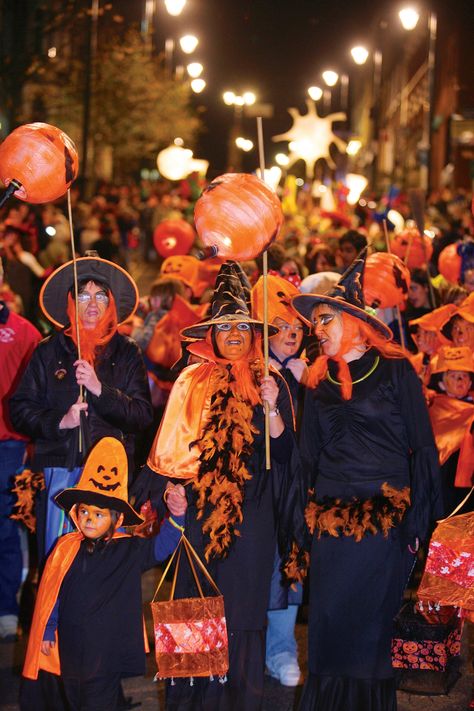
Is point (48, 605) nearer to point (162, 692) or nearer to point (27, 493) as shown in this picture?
point (27, 493)

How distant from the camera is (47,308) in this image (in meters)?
6.37

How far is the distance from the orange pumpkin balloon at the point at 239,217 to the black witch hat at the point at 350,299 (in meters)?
0.41

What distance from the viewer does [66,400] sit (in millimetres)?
6145

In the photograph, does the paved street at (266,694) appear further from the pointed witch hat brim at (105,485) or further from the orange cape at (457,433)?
the pointed witch hat brim at (105,485)

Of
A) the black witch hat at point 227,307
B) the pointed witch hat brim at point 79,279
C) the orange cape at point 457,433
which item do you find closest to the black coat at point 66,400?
the pointed witch hat brim at point 79,279

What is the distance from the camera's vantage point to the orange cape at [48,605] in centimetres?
527

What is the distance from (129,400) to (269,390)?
103 cm

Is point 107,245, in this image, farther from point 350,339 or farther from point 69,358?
point 350,339

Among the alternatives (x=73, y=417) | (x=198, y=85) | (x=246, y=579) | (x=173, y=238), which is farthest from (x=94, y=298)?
(x=198, y=85)

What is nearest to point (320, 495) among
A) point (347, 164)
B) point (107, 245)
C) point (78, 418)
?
point (78, 418)

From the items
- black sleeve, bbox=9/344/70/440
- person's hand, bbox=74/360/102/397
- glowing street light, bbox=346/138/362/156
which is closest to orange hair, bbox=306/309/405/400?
person's hand, bbox=74/360/102/397

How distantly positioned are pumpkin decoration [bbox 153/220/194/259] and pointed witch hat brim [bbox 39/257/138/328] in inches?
292

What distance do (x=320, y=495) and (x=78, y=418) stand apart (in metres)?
1.26

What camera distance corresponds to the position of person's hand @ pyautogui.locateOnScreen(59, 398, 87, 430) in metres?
5.87
